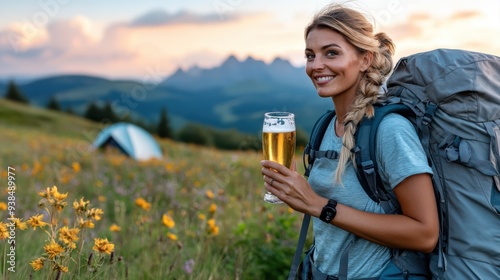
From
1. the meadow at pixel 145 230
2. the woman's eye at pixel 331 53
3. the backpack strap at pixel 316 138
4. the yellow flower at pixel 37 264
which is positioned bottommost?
the meadow at pixel 145 230

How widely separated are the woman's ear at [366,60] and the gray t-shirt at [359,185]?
34cm

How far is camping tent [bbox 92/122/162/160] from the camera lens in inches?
784

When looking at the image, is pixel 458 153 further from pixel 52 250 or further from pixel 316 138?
pixel 52 250

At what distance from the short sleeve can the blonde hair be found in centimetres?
10

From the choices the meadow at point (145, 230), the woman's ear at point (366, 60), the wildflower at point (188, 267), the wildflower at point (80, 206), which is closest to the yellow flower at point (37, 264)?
the meadow at point (145, 230)

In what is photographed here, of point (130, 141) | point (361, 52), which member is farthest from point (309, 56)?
point (130, 141)

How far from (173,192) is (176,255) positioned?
3.06 m

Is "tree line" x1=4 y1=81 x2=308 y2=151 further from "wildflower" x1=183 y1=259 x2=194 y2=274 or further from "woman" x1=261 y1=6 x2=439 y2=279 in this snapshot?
"woman" x1=261 y1=6 x2=439 y2=279

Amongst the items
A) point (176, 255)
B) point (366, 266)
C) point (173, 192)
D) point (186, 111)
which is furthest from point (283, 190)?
point (186, 111)

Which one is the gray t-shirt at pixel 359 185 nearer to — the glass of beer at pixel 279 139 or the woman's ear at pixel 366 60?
the glass of beer at pixel 279 139

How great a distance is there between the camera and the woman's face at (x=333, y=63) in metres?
2.26

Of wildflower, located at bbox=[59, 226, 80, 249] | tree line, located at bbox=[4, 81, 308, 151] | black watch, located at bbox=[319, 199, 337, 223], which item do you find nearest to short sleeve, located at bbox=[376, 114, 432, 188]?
black watch, located at bbox=[319, 199, 337, 223]

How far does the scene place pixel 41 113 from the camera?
47344 millimetres

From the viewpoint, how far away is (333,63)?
7.43 ft
